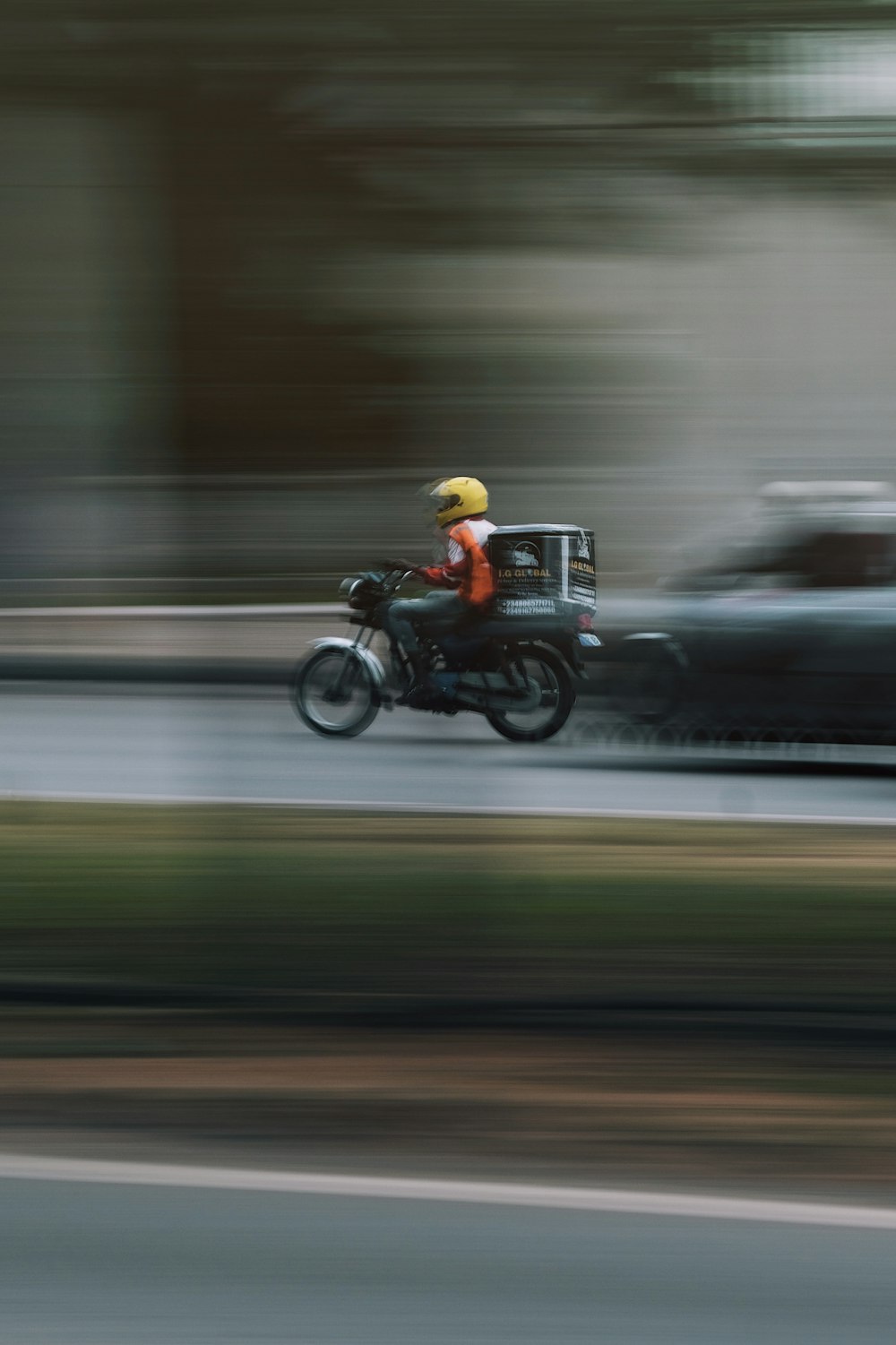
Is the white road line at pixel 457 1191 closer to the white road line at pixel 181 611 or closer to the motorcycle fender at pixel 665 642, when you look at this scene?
the white road line at pixel 181 611

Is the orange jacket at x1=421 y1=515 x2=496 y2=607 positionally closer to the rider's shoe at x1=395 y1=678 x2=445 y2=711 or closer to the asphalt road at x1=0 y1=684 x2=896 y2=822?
the asphalt road at x1=0 y1=684 x2=896 y2=822

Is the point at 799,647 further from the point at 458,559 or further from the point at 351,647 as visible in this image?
the point at 458,559

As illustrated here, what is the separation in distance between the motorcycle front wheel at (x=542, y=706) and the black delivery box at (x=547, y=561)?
35 cm

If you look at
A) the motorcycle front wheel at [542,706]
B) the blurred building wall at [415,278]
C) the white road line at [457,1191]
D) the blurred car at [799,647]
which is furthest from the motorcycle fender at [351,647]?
the white road line at [457,1191]

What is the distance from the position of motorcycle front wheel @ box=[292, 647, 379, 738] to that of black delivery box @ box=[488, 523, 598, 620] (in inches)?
27.5

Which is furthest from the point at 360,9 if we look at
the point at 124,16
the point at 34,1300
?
the point at 34,1300

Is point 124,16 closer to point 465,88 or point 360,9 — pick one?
point 360,9

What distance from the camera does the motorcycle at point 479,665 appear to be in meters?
4.98

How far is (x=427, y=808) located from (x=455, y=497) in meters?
1.44

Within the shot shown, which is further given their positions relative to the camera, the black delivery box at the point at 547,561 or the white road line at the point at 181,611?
the white road line at the point at 181,611

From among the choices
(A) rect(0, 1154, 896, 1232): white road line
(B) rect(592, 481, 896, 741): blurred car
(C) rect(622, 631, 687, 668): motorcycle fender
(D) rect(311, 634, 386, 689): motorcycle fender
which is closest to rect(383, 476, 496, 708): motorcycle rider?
(D) rect(311, 634, 386, 689): motorcycle fender

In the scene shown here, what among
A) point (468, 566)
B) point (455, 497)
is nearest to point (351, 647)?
point (468, 566)

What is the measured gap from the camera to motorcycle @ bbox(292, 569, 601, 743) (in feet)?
16.3

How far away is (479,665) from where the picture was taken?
5.16 meters
